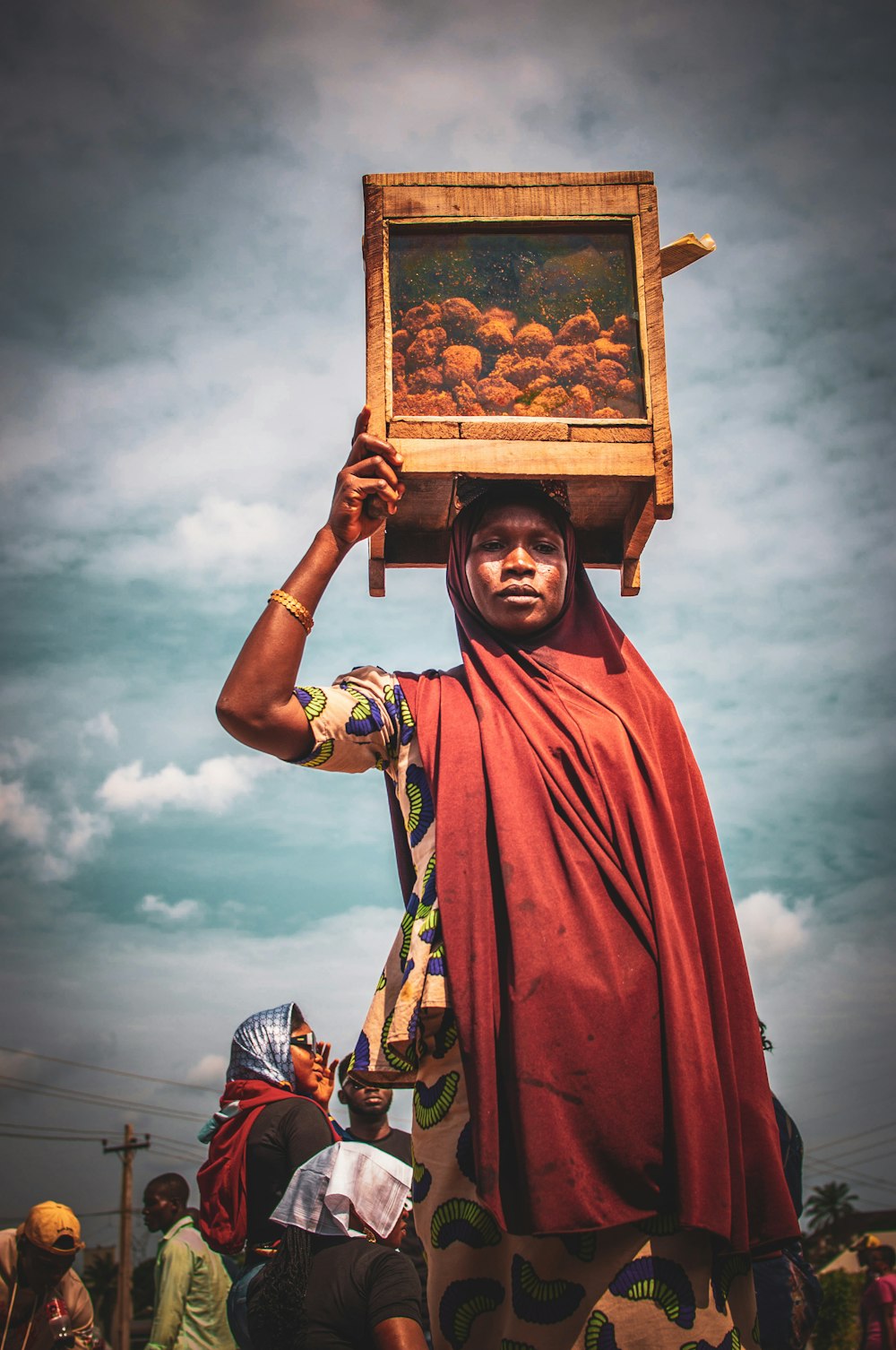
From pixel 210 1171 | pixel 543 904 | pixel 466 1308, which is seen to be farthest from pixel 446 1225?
pixel 210 1171

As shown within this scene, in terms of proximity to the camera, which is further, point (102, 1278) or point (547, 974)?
point (102, 1278)

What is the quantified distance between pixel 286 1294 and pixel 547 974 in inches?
71.1

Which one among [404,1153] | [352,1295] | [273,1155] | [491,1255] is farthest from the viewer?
[404,1153]

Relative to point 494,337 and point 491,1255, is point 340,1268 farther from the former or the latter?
point 494,337

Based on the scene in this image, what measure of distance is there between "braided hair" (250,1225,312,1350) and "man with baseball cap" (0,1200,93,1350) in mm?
2610

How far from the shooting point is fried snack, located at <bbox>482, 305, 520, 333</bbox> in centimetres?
289

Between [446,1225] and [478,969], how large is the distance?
51 cm

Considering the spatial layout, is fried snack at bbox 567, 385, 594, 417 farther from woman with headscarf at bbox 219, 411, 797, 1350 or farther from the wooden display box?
woman with headscarf at bbox 219, 411, 797, 1350

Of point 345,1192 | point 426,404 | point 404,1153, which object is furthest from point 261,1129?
point 426,404

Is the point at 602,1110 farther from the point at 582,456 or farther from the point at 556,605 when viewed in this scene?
the point at 582,456

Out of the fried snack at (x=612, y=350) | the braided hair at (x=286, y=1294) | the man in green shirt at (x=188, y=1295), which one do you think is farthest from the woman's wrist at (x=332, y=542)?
the man in green shirt at (x=188, y=1295)

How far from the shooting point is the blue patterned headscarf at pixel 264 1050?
4348mm

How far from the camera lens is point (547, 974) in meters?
2.12

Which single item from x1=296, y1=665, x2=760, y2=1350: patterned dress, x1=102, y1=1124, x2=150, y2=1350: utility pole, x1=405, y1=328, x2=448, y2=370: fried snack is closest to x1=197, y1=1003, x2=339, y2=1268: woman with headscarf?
x1=296, y1=665, x2=760, y2=1350: patterned dress
